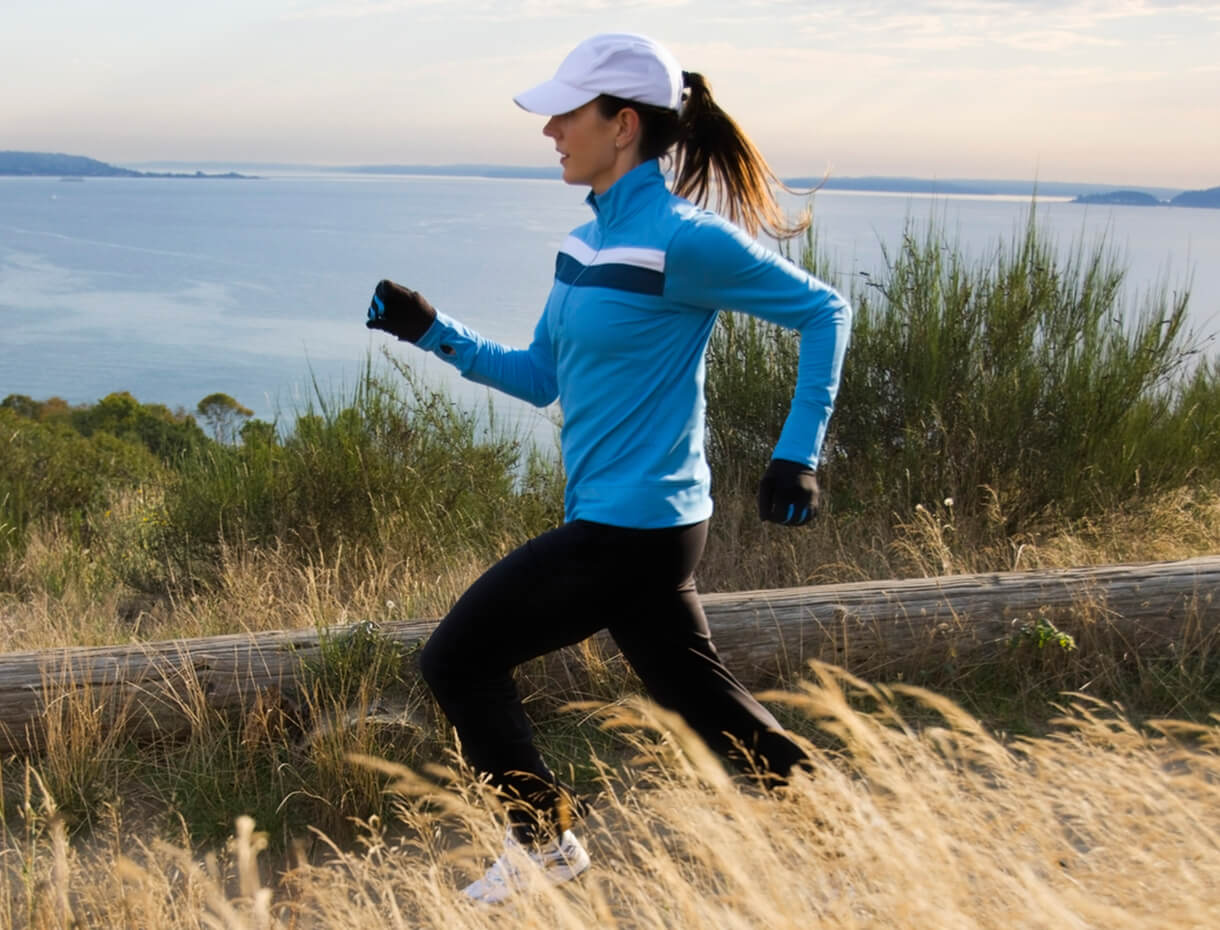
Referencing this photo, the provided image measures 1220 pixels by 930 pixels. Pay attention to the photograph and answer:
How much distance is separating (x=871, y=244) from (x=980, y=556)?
2.90 m

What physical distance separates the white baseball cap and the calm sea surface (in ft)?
10.7

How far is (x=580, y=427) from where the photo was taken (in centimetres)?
248

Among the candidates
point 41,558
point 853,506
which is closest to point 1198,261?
Answer: point 853,506

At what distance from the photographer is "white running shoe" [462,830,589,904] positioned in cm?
261

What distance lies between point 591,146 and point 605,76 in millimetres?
152

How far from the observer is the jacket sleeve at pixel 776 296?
235 centimetres

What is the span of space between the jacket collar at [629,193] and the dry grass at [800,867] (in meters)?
1.14

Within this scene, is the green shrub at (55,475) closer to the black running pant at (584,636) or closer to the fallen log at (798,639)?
the fallen log at (798,639)

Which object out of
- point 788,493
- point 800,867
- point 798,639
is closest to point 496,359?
point 788,493

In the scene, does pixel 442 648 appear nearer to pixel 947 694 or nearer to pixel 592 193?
pixel 592 193

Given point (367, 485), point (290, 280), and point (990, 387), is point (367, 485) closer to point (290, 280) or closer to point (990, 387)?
point (990, 387)

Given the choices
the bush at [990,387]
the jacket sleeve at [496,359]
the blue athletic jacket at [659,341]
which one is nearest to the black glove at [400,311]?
the jacket sleeve at [496,359]

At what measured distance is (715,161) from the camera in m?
2.70

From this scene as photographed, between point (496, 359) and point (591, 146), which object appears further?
point (496, 359)
